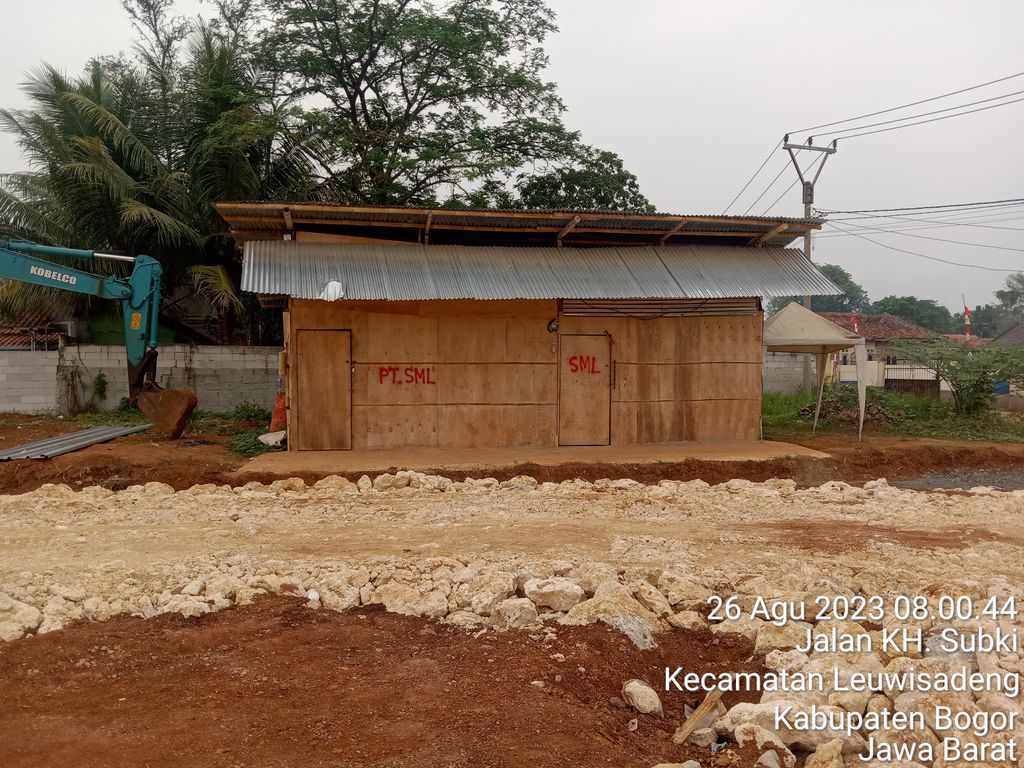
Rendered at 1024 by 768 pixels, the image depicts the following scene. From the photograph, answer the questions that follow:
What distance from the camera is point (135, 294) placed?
39.7 ft

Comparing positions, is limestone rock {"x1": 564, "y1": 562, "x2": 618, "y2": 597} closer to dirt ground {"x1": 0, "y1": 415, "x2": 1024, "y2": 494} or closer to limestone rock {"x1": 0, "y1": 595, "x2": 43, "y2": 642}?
limestone rock {"x1": 0, "y1": 595, "x2": 43, "y2": 642}

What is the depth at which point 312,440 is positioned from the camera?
38.3 ft

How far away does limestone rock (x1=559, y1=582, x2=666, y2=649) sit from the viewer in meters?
4.96

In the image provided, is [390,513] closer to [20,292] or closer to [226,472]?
[226,472]

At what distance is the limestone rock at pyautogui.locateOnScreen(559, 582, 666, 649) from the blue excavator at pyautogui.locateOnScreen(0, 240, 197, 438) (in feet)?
30.1

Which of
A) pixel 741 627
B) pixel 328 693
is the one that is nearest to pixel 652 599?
pixel 741 627

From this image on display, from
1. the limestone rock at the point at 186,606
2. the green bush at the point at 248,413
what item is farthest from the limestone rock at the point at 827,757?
the green bush at the point at 248,413

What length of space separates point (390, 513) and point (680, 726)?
453cm

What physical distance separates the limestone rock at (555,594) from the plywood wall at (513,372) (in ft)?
22.3

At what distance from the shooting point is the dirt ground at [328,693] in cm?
354

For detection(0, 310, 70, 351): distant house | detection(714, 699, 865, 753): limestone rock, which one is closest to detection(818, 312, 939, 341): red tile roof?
detection(0, 310, 70, 351): distant house

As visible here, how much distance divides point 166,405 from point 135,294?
5.95 ft

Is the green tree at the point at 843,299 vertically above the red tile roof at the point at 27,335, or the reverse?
the green tree at the point at 843,299

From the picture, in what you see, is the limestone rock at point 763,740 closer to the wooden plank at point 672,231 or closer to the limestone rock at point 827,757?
the limestone rock at point 827,757
